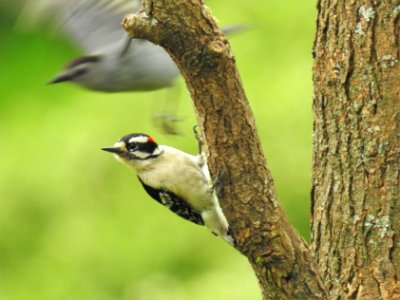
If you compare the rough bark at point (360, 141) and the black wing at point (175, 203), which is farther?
the black wing at point (175, 203)

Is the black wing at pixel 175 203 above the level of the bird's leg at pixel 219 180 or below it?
below

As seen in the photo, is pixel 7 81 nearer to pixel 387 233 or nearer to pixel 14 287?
pixel 14 287

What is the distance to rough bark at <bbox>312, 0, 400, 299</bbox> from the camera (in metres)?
2.96

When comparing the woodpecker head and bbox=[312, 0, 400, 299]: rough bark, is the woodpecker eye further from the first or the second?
bbox=[312, 0, 400, 299]: rough bark

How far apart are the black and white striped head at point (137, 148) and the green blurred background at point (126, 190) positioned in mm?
1198

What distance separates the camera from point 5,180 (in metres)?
5.51

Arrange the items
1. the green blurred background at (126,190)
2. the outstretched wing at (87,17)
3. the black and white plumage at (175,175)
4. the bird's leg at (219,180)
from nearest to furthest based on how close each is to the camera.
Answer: the bird's leg at (219,180), the black and white plumage at (175,175), the outstretched wing at (87,17), the green blurred background at (126,190)

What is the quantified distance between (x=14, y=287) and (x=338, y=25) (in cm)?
301

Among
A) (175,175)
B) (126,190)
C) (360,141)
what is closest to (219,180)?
(360,141)

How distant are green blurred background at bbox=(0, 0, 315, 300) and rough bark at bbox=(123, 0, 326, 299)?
198cm

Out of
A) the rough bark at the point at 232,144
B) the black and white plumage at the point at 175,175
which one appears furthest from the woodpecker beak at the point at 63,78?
the rough bark at the point at 232,144

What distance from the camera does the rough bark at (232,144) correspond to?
250cm

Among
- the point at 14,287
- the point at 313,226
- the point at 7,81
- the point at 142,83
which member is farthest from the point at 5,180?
the point at 313,226

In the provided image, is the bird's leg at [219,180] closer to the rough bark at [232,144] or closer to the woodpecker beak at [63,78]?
the rough bark at [232,144]
